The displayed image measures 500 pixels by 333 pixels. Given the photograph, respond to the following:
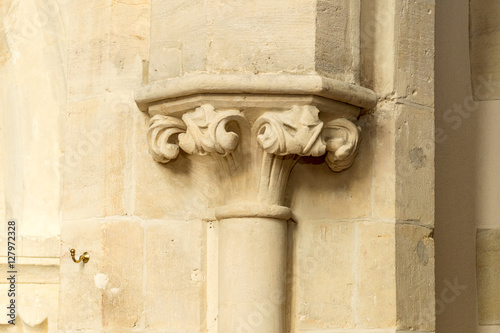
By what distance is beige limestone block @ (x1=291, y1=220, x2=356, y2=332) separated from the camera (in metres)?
2.89

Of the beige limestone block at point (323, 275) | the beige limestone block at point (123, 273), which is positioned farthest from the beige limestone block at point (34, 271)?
the beige limestone block at point (323, 275)

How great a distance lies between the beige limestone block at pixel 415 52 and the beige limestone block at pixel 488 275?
70 centimetres

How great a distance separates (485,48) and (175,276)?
150 cm

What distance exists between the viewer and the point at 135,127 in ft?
9.66

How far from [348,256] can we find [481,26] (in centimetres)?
119

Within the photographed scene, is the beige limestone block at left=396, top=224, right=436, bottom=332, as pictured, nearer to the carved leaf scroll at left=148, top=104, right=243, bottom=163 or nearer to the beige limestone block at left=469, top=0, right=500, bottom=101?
the carved leaf scroll at left=148, top=104, right=243, bottom=163

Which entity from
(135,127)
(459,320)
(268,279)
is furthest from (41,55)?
(459,320)

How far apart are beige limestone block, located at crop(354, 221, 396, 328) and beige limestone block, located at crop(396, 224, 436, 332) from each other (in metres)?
0.02

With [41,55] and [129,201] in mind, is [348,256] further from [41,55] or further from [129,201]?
[41,55]

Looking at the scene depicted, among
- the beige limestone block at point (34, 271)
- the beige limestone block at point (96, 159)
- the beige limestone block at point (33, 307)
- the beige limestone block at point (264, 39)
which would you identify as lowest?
the beige limestone block at point (33, 307)

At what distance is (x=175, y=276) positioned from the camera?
2900mm

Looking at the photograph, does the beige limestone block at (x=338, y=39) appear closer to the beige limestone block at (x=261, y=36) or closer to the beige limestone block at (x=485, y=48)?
the beige limestone block at (x=261, y=36)

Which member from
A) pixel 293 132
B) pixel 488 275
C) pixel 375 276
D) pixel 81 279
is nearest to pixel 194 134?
pixel 293 132

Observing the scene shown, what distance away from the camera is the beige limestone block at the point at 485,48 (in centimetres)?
359
